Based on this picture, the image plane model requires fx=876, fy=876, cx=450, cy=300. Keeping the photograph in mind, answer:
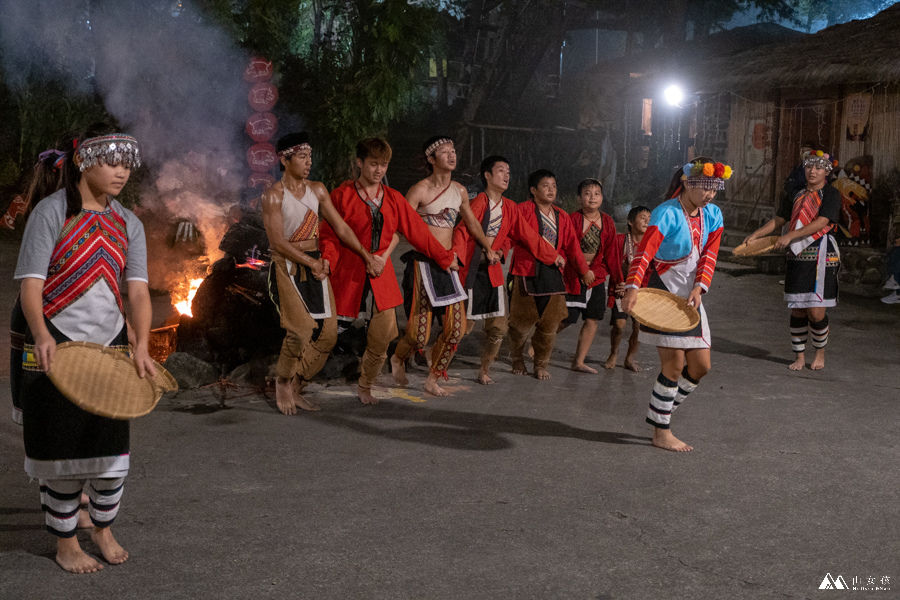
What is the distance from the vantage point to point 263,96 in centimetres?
1578

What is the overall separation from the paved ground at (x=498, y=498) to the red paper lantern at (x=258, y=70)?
9990mm

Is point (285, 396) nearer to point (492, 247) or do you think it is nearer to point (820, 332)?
point (492, 247)

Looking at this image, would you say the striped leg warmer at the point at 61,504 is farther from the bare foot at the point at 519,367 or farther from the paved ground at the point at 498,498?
the bare foot at the point at 519,367

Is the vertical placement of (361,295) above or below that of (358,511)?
above

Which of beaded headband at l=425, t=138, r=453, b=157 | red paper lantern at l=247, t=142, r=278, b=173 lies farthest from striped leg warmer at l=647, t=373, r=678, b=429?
red paper lantern at l=247, t=142, r=278, b=173

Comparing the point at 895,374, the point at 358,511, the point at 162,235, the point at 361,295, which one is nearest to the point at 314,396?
the point at 361,295

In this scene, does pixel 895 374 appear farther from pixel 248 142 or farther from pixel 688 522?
pixel 248 142

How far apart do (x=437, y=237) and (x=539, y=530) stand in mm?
3053

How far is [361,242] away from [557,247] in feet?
5.92

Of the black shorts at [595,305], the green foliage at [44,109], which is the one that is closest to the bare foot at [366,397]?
the black shorts at [595,305]

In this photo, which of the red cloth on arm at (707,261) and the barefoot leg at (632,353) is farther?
the barefoot leg at (632,353)

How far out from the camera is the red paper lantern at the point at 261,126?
15984 millimetres

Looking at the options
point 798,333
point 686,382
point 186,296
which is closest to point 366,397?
point 686,382

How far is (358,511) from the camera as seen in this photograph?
4277mm
